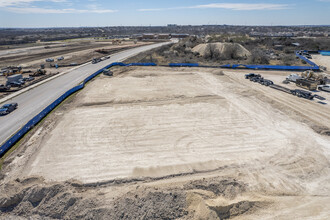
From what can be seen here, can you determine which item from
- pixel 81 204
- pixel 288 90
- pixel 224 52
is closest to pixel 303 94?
pixel 288 90

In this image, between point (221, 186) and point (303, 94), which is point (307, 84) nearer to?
point (303, 94)

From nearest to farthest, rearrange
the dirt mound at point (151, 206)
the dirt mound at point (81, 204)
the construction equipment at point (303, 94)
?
the dirt mound at point (151, 206) < the dirt mound at point (81, 204) < the construction equipment at point (303, 94)

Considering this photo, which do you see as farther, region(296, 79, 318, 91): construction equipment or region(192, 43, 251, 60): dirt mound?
region(192, 43, 251, 60): dirt mound

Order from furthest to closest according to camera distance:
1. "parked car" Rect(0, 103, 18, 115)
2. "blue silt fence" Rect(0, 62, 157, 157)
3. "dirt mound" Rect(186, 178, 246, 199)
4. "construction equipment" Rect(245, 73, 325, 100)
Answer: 1. "construction equipment" Rect(245, 73, 325, 100)
2. "parked car" Rect(0, 103, 18, 115)
3. "blue silt fence" Rect(0, 62, 157, 157)
4. "dirt mound" Rect(186, 178, 246, 199)

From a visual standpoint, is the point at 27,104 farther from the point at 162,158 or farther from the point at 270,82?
the point at 270,82

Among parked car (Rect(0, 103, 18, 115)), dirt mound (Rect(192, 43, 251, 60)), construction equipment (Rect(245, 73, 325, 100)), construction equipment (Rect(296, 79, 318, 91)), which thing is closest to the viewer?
parked car (Rect(0, 103, 18, 115))

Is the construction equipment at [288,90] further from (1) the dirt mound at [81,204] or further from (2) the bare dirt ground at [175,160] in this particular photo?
(1) the dirt mound at [81,204]

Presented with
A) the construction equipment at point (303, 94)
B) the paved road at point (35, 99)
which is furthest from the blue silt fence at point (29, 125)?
the construction equipment at point (303, 94)

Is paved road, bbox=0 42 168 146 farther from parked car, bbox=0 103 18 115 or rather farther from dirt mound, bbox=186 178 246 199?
dirt mound, bbox=186 178 246 199

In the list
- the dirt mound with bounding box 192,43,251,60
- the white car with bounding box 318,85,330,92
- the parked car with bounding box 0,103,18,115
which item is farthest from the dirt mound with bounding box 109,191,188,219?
the dirt mound with bounding box 192,43,251,60
